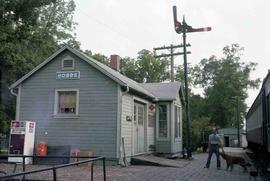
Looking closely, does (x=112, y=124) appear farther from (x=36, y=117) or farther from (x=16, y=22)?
(x=16, y=22)

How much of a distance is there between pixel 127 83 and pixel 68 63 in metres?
2.96

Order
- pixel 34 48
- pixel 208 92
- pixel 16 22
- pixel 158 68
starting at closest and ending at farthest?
pixel 16 22
pixel 34 48
pixel 158 68
pixel 208 92

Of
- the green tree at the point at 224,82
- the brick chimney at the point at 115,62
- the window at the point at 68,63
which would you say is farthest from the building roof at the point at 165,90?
the green tree at the point at 224,82

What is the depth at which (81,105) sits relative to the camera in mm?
17125

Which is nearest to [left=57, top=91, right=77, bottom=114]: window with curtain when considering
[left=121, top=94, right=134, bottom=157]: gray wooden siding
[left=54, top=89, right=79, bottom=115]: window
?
[left=54, top=89, right=79, bottom=115]: window

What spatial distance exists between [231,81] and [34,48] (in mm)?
37767

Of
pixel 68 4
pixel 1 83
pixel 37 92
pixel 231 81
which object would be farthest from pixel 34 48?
pixel 231 81

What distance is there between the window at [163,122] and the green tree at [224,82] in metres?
41.1

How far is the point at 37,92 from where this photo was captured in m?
17.9

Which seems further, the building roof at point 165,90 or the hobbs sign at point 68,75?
the building roof at point 165,90

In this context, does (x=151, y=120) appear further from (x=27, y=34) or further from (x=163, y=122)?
(x=27, y=34)

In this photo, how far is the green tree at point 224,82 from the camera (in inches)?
2443

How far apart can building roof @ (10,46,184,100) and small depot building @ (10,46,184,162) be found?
45mm

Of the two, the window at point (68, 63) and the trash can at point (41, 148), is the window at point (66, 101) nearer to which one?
the window at point (68, 63)
